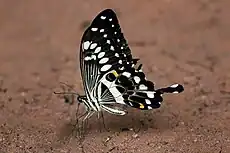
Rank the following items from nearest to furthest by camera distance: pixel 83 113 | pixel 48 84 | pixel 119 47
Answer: pixel 119 47 < pixel 83 113 < pixel 48 84

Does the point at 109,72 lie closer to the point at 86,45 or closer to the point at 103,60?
the point at 103,60

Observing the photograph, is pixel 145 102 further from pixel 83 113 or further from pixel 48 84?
pixel 48 84

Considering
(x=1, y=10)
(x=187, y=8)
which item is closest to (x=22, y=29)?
(x=1, y=10)

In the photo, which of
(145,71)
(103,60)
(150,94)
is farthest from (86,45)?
(145,71)

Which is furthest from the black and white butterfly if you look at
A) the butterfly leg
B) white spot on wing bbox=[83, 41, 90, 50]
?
the butterfly leg

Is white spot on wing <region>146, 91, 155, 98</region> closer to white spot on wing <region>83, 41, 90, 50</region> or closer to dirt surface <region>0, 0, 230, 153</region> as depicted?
dirt surface <region>0, 0, 230, 153</region>

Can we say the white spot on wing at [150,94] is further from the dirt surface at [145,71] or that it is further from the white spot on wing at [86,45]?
the white spot on wing at [86,45]
